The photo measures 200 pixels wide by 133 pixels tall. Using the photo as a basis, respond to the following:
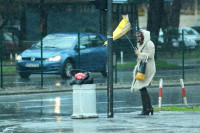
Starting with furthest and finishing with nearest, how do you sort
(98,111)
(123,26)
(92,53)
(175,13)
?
(175,13) → (92,53) → (98,111) → (123,26)

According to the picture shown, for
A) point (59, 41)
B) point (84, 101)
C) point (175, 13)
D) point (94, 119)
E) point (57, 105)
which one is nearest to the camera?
point (94, 119)

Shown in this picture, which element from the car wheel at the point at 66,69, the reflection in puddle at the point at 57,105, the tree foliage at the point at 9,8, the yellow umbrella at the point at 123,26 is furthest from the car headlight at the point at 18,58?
the tree foliage at the point at 9,8

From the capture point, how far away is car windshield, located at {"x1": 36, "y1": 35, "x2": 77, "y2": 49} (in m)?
25.7

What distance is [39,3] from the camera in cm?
4266

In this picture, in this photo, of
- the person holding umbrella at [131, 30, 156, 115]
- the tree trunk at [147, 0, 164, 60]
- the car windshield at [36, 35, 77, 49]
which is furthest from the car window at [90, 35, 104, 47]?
the person holding umbrella at [131, 30, 156, 115]

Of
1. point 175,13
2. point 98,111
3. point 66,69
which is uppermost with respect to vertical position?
point 175,13

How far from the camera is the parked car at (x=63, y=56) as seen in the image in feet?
81.6

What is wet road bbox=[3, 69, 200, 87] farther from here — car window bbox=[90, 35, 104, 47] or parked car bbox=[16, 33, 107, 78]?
car window bbox=[90, 35, 104, 47]

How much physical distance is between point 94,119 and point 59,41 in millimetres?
12615

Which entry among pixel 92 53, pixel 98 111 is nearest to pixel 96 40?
pixel 92 53

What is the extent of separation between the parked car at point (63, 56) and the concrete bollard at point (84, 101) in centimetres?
1039

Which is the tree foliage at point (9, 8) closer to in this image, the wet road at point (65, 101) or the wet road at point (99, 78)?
the wet road at point (99, 78)

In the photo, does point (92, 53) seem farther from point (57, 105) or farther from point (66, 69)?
point (57, 105)

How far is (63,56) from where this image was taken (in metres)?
25.3
